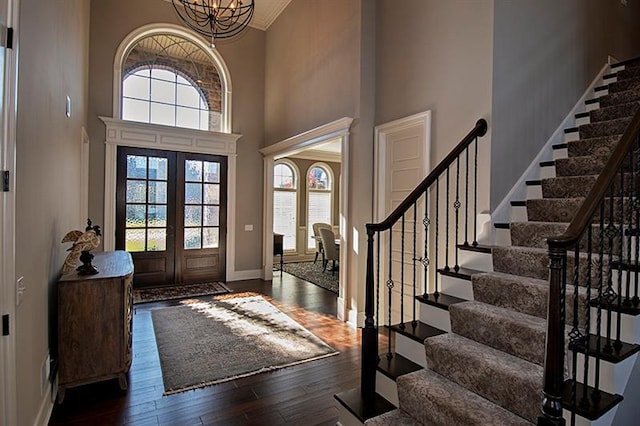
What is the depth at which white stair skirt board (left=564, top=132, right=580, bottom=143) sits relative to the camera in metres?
3.57

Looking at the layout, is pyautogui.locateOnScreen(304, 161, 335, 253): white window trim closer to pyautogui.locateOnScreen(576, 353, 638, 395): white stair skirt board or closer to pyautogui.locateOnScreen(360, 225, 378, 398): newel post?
pyautogui.locateOnScreen(360, 225, 378, 398): newel post

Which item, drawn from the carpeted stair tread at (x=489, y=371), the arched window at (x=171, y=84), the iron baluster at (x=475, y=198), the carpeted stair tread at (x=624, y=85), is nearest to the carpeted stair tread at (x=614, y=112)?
the carpeted stair tread at (x=624, y=85)

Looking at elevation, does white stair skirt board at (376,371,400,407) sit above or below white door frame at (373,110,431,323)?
below

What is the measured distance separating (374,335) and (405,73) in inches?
117

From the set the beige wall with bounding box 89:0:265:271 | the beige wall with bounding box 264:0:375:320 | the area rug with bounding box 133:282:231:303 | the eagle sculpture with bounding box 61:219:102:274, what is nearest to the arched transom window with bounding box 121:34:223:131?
the beige wall with bounding box 89:0:265:271

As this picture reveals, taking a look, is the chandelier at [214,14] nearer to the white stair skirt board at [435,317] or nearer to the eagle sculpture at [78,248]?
the eagle sculpture at [78,248]

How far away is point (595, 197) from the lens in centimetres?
162

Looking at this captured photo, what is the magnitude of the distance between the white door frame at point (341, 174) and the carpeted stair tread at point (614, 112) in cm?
258

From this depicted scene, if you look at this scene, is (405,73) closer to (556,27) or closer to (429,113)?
(429,113)

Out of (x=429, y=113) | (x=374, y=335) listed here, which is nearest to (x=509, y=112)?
(x=429, y=113)

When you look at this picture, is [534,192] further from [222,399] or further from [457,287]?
[222,399]

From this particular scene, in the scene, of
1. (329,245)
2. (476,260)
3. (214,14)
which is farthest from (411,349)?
(329,245)

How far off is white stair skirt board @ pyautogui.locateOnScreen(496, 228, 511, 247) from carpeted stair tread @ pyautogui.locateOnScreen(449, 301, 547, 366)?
2.58 ft

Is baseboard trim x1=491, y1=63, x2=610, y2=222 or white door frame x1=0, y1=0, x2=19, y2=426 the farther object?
baseboard trim x1=491, y1=63, x2=610, y2=222
